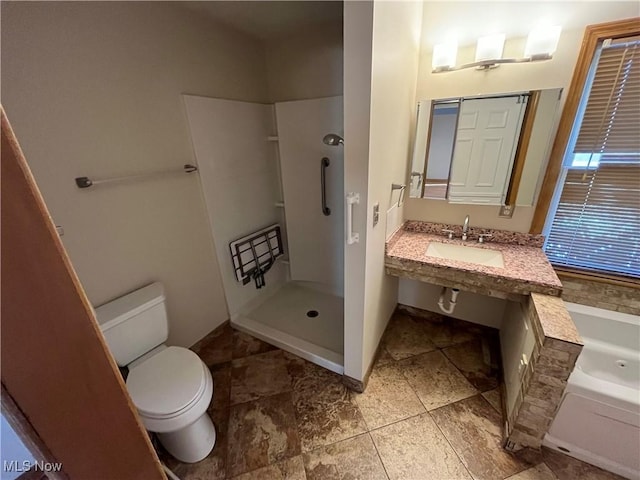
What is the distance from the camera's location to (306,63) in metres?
2.10

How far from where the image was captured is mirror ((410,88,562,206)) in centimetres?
158

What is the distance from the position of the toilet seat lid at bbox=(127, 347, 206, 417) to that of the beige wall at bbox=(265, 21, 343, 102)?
2063mm

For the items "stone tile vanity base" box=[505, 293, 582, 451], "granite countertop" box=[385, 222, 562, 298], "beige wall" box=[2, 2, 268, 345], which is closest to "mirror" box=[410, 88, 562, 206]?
"granite countertop" box=[385, 222, 562, 298]

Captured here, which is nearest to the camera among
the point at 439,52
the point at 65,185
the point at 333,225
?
the point at 65,185

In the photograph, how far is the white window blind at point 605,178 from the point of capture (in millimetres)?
1364

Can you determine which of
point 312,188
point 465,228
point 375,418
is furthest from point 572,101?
point 375,418

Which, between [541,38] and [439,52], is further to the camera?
[439,52]

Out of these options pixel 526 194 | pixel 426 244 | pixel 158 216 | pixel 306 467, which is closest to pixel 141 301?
pixel 158 216

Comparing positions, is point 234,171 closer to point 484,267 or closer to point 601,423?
point 484,267

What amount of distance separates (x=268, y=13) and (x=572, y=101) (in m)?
1.87

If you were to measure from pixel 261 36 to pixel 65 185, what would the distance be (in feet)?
5.71

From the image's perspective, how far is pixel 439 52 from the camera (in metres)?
1.63

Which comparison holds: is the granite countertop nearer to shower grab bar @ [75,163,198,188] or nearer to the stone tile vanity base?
the stone tile vanity base

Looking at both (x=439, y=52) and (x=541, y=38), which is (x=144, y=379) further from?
(x=541, y=38)
